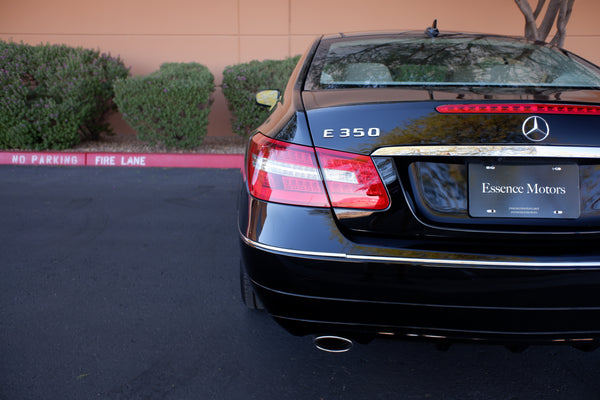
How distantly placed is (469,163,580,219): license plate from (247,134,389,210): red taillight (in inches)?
12.4

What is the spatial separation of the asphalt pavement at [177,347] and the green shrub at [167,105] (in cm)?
306

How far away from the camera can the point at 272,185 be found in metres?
1.82

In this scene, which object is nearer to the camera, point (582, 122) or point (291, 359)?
point (582, 122)

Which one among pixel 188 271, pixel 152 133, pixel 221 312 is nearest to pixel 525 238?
pixel 221 312

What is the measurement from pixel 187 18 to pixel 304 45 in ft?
6.72

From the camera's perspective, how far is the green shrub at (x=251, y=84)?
7.35 m

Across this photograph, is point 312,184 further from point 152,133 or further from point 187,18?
point 187,18

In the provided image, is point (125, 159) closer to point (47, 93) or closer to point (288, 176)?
point (47, 93)

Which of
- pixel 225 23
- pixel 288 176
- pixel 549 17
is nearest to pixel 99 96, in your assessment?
pixel 225 23

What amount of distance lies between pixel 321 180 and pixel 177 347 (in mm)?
1321

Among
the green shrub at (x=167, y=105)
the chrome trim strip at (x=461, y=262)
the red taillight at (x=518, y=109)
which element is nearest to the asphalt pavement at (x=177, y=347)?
the chrome trim strip at (x=461, y=262)

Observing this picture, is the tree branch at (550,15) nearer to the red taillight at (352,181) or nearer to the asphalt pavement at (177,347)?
the asphalt pavement at (177,347)

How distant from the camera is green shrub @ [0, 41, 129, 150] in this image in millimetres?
6977

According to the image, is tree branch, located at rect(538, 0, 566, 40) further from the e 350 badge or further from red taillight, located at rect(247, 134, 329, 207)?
red taillight, located at rect(247, 134, 329, 207)
